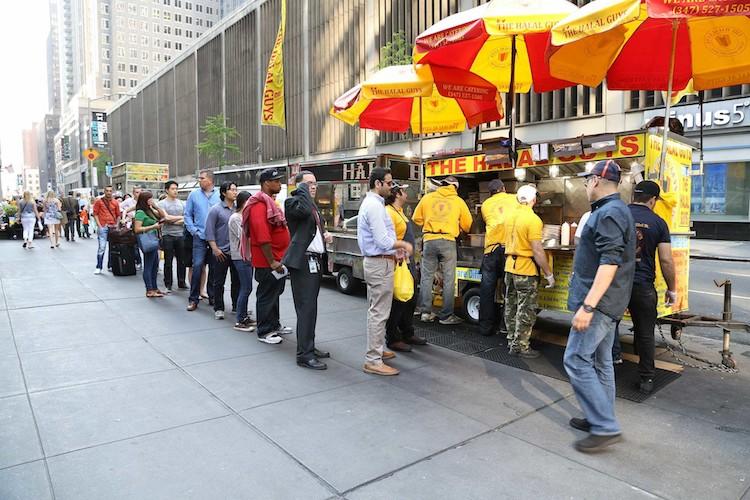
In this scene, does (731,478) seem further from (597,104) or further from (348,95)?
(597,104)

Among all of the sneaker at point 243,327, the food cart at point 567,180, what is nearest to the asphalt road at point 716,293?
the food cart at point 567,180

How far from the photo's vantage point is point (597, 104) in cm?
2019

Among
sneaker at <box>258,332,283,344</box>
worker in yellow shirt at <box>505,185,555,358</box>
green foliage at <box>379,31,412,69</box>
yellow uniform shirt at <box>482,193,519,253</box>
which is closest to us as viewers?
worker in yellow shirt at <box>505,185,555,358</box>

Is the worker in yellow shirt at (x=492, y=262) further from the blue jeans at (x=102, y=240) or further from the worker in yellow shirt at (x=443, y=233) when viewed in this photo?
the blue jeans at (x=102, y=240)

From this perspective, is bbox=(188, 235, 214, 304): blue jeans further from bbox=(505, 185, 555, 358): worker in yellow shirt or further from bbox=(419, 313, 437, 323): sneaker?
bbox=(505, 185, 555, 358): worker in yellow shirt

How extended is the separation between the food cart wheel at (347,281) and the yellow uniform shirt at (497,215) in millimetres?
3343

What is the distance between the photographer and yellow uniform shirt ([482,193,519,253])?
643 cm

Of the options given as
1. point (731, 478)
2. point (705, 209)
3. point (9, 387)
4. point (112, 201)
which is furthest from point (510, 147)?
point (705, 209)

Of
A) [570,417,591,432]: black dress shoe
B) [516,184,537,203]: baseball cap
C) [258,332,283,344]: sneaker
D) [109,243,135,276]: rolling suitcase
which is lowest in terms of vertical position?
[570,417,591,432]: black dress shoe

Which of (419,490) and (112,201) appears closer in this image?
(419,490)

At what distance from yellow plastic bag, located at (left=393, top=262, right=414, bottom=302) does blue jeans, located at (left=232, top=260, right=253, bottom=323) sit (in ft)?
6.99

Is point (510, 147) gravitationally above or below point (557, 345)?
above

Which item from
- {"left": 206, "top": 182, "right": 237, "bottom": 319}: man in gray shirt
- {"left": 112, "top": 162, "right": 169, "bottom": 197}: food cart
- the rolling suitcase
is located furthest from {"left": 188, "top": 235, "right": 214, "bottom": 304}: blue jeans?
{"left": 112, "top": 162, "right": 169, "bottom": 197}: food cart

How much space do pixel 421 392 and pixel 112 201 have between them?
32.6ft
